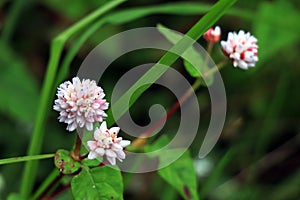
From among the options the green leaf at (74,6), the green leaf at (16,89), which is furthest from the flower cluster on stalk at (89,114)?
the green leaf at (74,6)

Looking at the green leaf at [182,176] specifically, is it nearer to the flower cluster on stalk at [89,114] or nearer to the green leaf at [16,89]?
the flower cluster on stalk at [89,114]

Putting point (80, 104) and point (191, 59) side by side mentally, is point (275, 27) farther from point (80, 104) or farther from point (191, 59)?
point (80, 104)

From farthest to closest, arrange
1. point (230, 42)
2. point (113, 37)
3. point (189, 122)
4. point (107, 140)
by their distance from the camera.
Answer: point (113, 37)
point (189, 122)
point (230, 42)
point (107, 140)

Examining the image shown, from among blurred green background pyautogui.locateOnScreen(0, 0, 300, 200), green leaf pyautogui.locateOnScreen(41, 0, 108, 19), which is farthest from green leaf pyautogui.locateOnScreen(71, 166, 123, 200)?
green leaf pyautogui.locateOnScreen(41, 0, 108, 19)

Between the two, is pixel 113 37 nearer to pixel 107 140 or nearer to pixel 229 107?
pixel 229 107

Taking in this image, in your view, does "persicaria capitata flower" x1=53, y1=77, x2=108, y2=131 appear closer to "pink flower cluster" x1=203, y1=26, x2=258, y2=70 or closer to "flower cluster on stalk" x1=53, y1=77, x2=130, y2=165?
"flower cluster on stalk" x1=53, y1=77, x2=130, y2=165

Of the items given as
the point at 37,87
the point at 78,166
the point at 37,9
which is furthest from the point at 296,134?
the point at 78,166

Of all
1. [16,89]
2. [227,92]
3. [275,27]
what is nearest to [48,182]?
[16,89]
